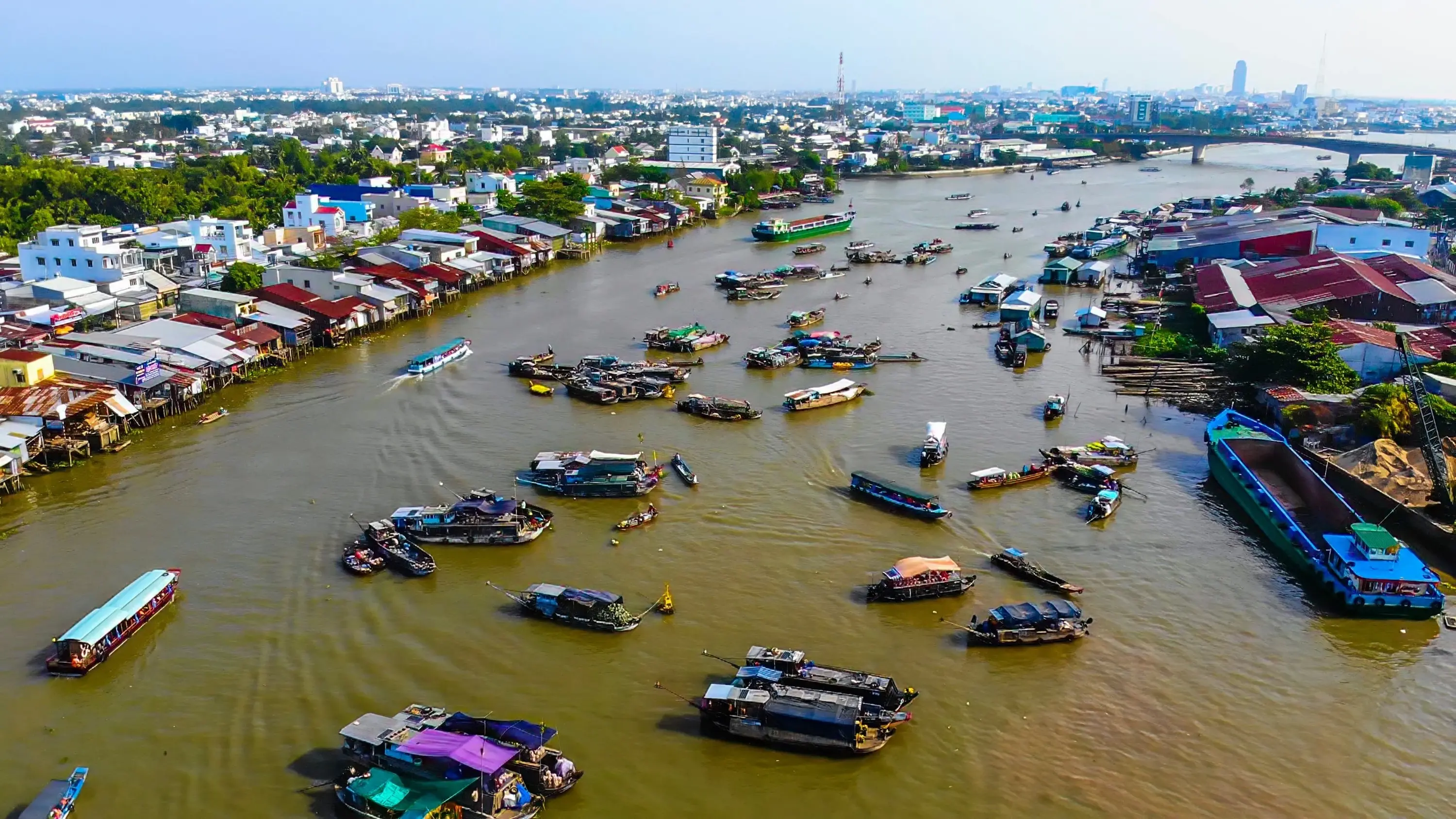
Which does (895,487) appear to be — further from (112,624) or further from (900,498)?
(112,624)

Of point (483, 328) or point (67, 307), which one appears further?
point (483, 328)

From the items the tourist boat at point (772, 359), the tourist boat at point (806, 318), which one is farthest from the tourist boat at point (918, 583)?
the tourist boat at point (806, 318)

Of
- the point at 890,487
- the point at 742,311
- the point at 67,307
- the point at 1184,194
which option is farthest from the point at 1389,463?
the point at 1184,194

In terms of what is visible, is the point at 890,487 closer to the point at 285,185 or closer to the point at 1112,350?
the point at 1112,350

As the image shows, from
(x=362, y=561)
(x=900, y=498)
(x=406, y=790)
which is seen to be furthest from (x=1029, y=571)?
(x=362, y=561)

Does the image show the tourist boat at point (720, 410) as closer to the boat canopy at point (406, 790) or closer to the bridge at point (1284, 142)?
the boat canopy at point (406, 790)

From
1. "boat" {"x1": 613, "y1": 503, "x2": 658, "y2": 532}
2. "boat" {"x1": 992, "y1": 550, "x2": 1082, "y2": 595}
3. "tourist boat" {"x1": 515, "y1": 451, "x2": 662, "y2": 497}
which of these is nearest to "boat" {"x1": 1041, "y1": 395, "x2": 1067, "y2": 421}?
"boat" {"x1": 992, "y1": 550, "x2": 1082, "y2": 595}
